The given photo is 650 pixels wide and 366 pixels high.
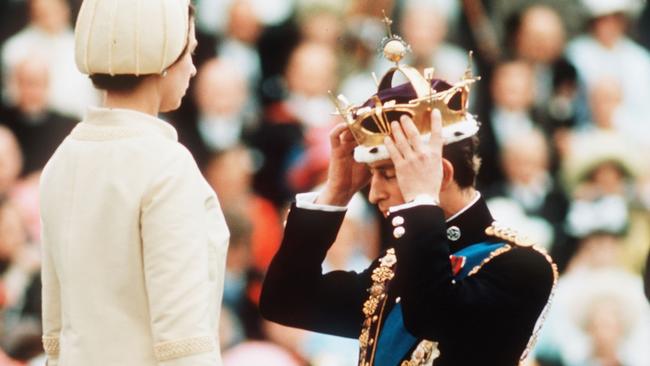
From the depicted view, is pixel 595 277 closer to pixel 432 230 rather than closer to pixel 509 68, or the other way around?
pixel 509 68

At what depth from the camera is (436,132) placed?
298cm

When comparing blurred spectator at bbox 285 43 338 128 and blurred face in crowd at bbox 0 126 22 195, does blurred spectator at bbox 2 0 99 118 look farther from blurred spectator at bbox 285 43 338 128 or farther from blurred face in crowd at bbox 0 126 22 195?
blurred spectator at bbox 285 43 338 128

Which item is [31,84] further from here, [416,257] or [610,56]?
[416,257]

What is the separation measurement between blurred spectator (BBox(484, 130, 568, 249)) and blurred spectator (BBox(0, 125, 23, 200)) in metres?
1.90

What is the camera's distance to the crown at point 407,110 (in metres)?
3.03

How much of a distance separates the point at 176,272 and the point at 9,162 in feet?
11.3

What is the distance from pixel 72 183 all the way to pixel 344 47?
3300 millimetres

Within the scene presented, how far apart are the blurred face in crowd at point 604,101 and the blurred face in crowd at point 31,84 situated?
7.37 ft

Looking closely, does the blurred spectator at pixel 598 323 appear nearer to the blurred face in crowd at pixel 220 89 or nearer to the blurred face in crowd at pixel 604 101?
the blurred face in crowd at pixel 604 101

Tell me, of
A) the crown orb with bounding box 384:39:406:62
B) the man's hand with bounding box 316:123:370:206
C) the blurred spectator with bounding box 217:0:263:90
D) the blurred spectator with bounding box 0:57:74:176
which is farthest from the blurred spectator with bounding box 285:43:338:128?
the crown orb with bounding box 384:39:406:62

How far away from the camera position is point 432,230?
9.47ft

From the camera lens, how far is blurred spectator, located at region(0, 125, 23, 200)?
235 inches

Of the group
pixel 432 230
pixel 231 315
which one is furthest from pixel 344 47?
pixel 432 230

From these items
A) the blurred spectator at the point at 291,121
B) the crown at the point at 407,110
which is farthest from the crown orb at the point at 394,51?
the blurred spectator at the point at 291,121
